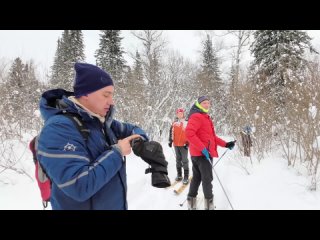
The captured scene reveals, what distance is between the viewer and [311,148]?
5.66 m

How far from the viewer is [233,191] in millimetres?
5707

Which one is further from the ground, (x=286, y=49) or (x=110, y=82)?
(x=286, y=49)

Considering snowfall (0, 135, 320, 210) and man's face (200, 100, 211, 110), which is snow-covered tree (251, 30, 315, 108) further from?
man's face (200, 100, 211, 110)

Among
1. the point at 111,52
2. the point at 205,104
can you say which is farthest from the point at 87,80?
the point at 111,52

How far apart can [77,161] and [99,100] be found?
45cm

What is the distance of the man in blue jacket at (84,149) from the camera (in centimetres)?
134

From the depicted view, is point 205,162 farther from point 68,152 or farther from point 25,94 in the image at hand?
point 25,94

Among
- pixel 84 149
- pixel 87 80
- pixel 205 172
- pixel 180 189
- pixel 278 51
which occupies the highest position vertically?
pixel 278 51

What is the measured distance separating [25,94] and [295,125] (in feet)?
35.7

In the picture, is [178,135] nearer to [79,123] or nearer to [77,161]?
[79,123]

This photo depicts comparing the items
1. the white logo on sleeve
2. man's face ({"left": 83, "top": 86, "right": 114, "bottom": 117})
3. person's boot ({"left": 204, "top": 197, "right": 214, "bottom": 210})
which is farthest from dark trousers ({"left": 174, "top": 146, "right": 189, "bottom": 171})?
the white logo on sleeve

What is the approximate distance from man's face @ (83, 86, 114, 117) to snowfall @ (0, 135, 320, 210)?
2.98 m
